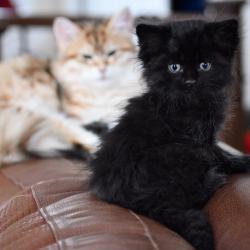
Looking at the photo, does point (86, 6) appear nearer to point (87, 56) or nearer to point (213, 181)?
point (87, 56)

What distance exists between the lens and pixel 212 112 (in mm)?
1084

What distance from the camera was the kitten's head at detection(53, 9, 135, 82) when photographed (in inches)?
90.3

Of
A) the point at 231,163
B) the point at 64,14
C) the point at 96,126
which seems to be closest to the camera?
the point at 231,163

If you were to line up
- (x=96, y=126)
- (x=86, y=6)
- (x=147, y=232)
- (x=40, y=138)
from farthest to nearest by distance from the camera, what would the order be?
(x=86, y=6) < (x=96, y=126) < (x=40, y=138) < (x=147, y=232)

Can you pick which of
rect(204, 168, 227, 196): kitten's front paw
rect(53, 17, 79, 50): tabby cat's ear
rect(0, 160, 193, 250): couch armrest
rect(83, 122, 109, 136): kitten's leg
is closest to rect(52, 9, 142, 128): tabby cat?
rect(53, 17, 79, 50): tabby cat's ear

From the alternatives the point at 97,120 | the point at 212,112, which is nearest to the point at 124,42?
the point at 97,120

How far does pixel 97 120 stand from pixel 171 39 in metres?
1.15

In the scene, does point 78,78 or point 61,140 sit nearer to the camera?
point 61,140

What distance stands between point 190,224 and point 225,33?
392 millimetres

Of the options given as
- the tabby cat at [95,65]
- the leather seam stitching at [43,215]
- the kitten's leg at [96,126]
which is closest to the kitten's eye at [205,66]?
the leather seam stitching at [43,215]

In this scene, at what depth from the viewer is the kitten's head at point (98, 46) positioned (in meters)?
2.29

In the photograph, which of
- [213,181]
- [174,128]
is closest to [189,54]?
[174,128]

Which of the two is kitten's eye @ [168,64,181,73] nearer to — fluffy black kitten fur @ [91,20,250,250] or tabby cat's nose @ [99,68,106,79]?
fluffy black kitten fur @ [91,20,250,250]

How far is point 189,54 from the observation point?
3.40 feet
